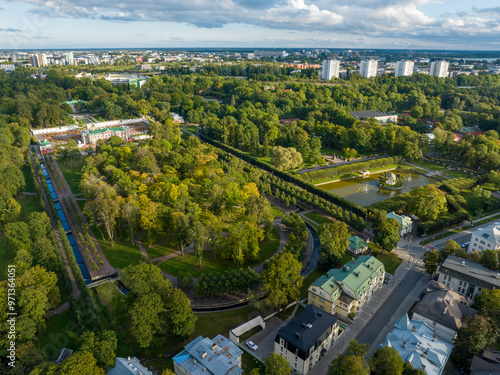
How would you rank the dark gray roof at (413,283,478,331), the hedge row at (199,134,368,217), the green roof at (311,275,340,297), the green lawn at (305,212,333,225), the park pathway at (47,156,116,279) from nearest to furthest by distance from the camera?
the dark gray roof at (413,283,478,331), the green roof at (311,275,340,297), the park pathway at (47,156,116,279), the green lawn at (305,212,333,225), the hedge row at (199,134,368,217)

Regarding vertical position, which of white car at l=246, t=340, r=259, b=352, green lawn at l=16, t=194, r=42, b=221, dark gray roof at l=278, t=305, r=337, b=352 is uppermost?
dark gray roof at l=278, t=305, r=337, b=352

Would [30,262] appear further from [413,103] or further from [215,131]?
[413,103]

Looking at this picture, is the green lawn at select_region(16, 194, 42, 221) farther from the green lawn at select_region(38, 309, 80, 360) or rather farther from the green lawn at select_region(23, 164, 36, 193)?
the green lawn at select_region(38, 309, 80, 360)

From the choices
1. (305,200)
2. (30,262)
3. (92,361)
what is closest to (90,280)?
(30,262)

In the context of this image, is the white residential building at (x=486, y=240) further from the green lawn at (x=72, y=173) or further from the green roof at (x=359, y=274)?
the green lawn at (x=72, y=173)

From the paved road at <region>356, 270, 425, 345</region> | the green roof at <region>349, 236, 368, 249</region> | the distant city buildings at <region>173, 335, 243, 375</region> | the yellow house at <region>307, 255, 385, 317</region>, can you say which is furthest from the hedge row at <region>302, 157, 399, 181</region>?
the distant city buildings at <region>173, 335, 243, 375</region>

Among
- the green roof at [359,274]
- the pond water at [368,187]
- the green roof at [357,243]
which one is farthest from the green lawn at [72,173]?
the green roof at [359,274]

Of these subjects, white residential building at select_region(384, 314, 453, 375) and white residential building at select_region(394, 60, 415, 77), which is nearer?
white residential building at select_region(384, 314, 453, 375)
